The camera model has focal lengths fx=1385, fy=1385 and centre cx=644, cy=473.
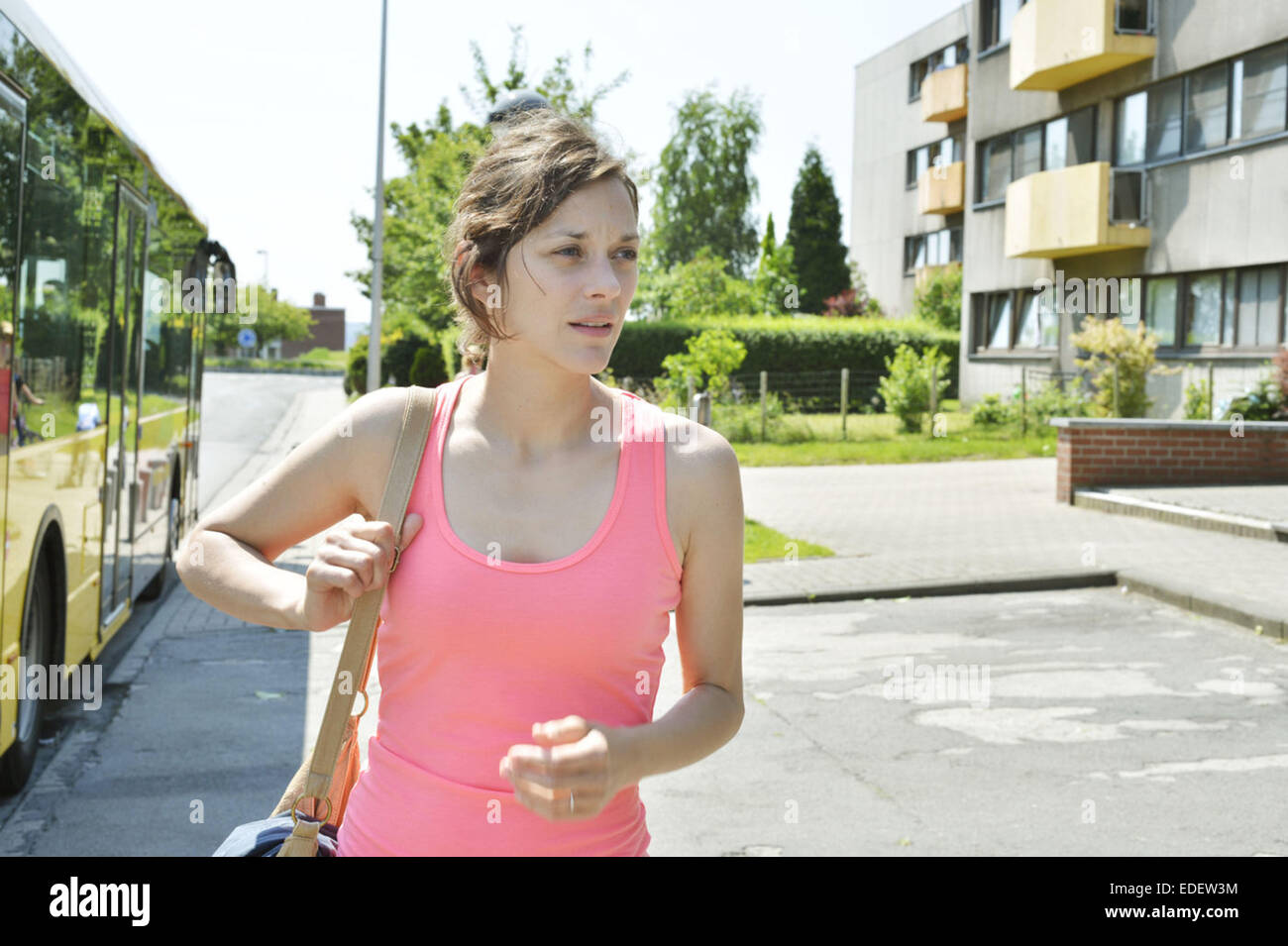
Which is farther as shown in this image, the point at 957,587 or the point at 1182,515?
the point at 1182,515

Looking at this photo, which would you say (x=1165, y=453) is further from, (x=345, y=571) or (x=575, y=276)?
(x=345, y=571)

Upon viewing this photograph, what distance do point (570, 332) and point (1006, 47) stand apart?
29265mm

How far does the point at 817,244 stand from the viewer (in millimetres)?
50688

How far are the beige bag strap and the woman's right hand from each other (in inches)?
2.3

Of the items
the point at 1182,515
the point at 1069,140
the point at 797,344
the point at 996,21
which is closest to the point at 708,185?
the point at 797,344

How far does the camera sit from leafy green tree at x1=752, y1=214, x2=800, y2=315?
1828 inches

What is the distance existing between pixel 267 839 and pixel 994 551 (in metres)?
10.9

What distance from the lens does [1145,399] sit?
21.2 metres

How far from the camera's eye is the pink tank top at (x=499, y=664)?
191cm

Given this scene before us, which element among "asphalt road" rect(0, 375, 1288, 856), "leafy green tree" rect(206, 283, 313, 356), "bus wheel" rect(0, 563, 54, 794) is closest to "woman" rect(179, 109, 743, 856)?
"asphalt road" rect(0, 375, 1288, 856)

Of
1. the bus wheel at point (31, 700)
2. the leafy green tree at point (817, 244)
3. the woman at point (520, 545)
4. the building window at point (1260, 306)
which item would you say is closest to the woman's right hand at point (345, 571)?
the woman at point (520, 545)

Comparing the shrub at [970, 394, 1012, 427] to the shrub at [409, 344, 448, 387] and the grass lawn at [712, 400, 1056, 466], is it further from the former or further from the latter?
the shrub at [409, 344, 448, 387]

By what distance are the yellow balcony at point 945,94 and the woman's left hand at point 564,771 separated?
3681cm

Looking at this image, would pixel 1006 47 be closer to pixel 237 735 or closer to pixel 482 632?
pixel 237 735
